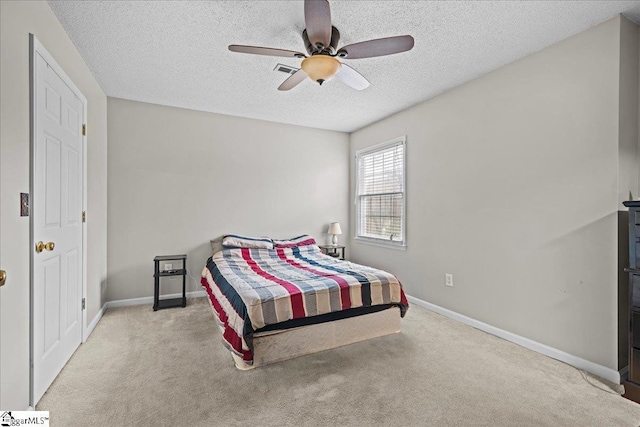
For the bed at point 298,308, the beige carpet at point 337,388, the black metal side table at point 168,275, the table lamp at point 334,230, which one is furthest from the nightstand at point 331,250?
the beige carpet at point 337,388

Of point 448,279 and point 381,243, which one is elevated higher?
point 381,243

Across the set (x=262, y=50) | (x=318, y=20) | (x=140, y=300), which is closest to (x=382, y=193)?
(x=262, y=50)

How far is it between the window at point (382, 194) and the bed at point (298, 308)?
4.10ft

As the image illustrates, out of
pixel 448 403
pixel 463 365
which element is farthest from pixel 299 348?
pixel 463 365

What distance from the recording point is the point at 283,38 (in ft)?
8.07

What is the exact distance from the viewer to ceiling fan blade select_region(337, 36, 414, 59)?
1930 millimetres

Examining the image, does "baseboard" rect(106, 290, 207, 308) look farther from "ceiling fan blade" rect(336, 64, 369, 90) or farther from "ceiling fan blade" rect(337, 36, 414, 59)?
"ceiling fan blade" rect(337, 36, 414, 59)

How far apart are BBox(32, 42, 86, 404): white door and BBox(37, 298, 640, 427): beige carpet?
23cm

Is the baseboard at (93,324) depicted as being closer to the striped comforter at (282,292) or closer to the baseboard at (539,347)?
the striped comforter at (282,292)

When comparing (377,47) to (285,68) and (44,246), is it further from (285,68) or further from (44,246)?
(44,246)

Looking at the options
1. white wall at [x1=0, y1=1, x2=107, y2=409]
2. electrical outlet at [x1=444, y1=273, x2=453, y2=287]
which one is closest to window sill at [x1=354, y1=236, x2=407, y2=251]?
electrical outlet at [x1=444, y1=273, x2=453, y2=287]

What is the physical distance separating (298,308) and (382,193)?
2623 mm

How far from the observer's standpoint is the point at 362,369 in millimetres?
2285

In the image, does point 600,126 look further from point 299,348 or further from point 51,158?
point 51,158
